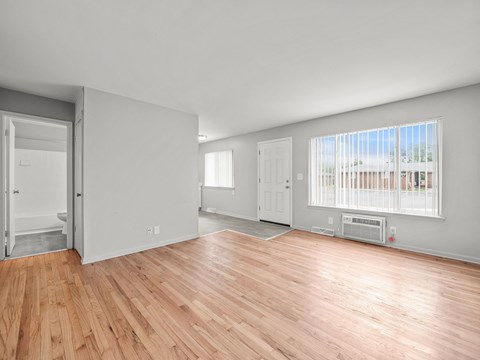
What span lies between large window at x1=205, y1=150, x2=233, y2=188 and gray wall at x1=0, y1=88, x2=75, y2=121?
12.9 ft

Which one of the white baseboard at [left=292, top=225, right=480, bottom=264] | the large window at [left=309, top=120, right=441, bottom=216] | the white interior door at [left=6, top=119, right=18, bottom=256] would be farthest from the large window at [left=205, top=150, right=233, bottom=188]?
the white interior door at [left=6, top=119, right=18, bottom=256]

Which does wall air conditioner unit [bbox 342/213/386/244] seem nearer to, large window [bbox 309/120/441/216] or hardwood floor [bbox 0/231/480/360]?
large window [bbox 309/120/441/216]

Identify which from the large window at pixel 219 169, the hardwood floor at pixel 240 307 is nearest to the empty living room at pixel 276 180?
the hardwood floor at pixel 240 307

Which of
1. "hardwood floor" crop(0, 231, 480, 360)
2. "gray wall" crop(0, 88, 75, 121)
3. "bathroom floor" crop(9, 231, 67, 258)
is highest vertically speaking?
"gray wall" crop(0, 88, 75, 121)

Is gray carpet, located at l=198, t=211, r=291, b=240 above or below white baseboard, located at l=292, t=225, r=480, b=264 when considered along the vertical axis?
below

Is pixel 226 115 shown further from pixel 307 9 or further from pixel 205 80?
pixel 307 9

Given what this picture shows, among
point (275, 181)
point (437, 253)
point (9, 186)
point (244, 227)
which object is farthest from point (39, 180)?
point (437, 253)

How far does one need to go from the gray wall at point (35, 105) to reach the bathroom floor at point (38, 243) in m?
2.13

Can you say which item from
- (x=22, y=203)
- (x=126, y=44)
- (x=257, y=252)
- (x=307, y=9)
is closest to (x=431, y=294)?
(x=257, y=252)

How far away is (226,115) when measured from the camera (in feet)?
14.1

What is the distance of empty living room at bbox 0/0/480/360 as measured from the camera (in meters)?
1.59

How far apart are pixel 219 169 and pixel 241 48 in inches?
197

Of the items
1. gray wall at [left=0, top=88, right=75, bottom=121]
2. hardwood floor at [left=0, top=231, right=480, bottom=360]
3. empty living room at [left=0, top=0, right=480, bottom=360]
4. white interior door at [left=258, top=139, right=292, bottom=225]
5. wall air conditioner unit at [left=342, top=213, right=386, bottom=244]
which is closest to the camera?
hardwood floor at [left=0, top=231, right=480, bottom=360]

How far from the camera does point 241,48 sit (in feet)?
6.80
